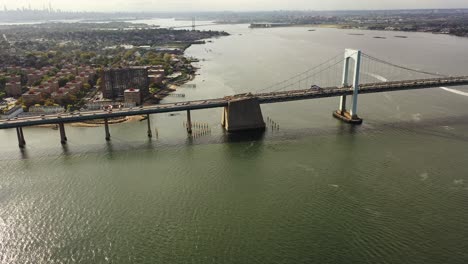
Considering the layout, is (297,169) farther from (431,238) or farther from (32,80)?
(32,80)

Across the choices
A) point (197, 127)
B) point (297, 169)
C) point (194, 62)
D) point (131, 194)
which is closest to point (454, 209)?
point (297, 169)

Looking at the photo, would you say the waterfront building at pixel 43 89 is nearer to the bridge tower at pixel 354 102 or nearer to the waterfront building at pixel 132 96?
the waterfront building at pixel 132 96

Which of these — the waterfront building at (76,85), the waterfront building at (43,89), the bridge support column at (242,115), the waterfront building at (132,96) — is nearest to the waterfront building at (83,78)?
the waterfront building at (76,85)

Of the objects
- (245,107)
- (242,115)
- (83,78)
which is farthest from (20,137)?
(83,78)

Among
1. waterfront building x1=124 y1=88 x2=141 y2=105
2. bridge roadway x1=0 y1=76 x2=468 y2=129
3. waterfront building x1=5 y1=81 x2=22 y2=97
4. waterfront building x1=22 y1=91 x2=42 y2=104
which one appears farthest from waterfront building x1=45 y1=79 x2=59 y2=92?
bridge roadway x1=0 y1=76 x2=468 y2=129

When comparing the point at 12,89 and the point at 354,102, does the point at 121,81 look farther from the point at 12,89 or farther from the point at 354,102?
the point at 354,102

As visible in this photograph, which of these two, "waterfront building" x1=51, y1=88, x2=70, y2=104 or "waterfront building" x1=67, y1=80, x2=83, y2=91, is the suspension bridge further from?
"waterfront building" x1=67, y1=80, x2=83, y2=91
